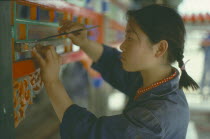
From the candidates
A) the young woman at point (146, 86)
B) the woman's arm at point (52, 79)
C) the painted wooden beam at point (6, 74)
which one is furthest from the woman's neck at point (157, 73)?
the painted wooden beam at point (6, 74)

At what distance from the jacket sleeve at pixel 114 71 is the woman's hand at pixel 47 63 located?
0.67m

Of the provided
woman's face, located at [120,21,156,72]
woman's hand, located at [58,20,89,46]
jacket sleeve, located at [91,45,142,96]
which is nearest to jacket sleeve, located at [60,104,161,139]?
woman's face, located at [120,21,156,72]

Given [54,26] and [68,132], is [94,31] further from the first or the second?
[68,132]

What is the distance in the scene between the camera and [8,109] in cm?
88

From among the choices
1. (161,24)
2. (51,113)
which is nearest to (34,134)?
(51,113)

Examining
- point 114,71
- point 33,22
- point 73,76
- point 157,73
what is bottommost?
point 73,76

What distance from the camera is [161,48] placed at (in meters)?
1.24

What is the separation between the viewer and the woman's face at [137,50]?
1220 mm

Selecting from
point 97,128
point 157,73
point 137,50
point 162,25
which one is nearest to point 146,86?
point 157,73

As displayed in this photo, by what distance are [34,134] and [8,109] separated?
0.60 meters

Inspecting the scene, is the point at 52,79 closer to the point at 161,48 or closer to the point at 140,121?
the point at 140,121

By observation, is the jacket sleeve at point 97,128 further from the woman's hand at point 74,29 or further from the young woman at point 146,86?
the woman's hand at point 74,29

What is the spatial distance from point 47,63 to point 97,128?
0.34 meters

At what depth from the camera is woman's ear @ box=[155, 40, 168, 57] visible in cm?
122
